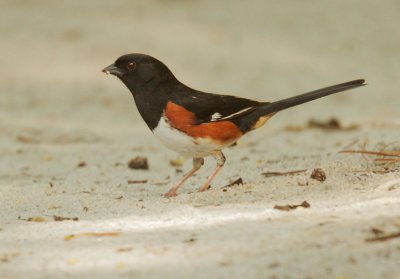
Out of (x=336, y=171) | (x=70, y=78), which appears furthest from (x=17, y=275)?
(x=70, y=78)

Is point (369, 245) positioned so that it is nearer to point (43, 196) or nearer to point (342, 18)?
point (43, 196)

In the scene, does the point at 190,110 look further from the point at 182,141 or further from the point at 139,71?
the point at 139,71

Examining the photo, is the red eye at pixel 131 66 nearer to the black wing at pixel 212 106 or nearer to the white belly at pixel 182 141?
the black wing at pixel 212 106

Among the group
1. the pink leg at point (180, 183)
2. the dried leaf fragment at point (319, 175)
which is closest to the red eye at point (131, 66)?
the pink leg at point (180, 183)

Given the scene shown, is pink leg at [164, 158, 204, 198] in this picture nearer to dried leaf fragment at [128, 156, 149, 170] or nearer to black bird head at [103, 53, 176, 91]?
black bird head at [103, 53, 176, 91]

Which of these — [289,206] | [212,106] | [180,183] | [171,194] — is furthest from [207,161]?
[289,206]

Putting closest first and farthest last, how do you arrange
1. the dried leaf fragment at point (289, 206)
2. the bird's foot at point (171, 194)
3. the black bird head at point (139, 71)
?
1. the dried leaf fragment at point (289, 206)
2. the bird's foot at point (171, 194)
3. the black bird head at point (139, 71)

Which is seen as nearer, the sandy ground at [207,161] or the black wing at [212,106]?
the sandy ground at [207,161]
